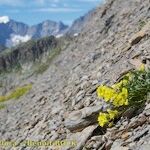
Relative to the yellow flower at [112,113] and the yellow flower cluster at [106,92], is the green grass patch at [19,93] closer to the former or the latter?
the yellow flower at [112,113]

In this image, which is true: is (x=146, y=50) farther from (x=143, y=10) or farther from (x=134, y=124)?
(x=143, y=10)

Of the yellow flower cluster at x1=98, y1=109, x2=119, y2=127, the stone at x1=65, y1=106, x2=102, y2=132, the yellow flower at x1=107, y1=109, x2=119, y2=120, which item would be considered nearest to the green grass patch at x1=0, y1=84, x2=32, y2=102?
the stone at x1=65, y1=106, x2=102, y2=132

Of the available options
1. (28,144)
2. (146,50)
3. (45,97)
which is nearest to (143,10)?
(45,97)

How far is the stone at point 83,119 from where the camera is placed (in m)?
14.4

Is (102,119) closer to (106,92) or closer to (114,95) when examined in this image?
(114,95)

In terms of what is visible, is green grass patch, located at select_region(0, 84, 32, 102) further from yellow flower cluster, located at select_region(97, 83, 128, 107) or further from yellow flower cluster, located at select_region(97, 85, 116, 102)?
yellow flower cluster, located at select_region(97, 85, 116, 102)

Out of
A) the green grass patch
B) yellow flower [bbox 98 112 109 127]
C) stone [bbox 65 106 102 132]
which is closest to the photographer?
yellow flower [bbox 98 112 109 127]

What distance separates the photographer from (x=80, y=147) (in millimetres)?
13766

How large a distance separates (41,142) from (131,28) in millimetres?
11917

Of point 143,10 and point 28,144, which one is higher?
point 143,10

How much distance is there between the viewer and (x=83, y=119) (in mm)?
14609

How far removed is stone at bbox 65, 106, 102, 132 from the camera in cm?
1436

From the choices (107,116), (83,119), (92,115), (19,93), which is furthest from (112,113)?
(19,93)

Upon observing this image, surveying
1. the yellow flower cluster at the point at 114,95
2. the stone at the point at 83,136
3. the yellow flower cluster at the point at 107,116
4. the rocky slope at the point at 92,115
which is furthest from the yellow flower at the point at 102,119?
the stone at the point at 83,136
